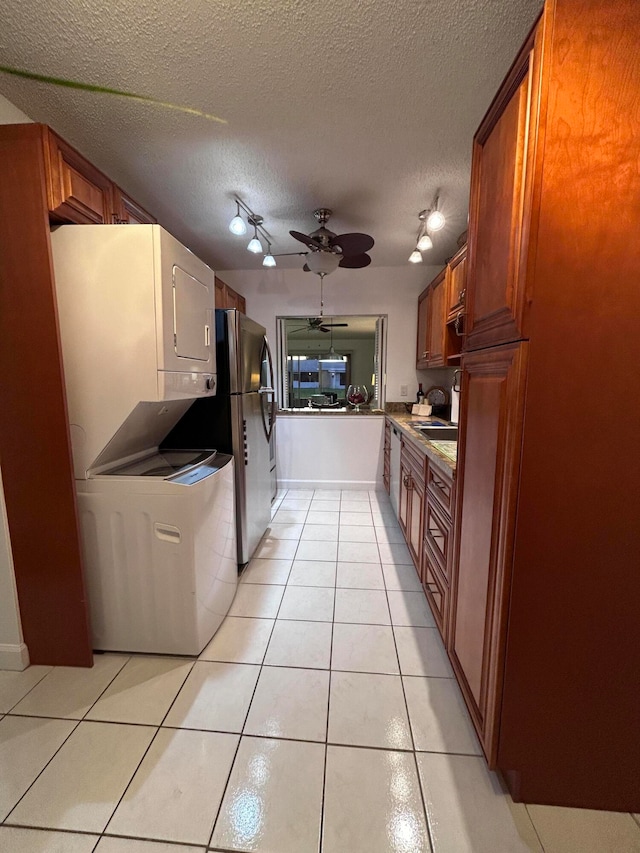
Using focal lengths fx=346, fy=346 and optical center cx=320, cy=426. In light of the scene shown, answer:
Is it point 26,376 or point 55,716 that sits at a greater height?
point 26,376

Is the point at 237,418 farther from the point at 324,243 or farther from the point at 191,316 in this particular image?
the point at 324,243

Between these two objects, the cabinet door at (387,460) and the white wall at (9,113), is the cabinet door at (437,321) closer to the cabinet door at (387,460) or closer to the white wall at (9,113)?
the cabinet door at (387,460)

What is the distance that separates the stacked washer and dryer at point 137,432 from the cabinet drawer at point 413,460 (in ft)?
3.61

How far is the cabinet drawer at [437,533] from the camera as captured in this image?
1.54 meters

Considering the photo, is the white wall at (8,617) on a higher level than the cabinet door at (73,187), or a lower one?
lower

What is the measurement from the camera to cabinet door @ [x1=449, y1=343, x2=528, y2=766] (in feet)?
3.06

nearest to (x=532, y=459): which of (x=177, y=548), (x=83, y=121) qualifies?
(x=177, y=548)

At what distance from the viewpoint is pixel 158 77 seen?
1335 millimetres

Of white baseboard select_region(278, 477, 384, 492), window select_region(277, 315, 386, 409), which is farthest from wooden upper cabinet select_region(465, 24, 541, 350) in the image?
window select_region(277, 315, 386, 409)

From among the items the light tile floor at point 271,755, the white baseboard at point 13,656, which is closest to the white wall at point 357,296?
the light tile floor at point 271,755

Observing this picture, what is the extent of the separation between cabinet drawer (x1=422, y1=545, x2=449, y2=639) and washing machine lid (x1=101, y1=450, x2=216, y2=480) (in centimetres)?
124

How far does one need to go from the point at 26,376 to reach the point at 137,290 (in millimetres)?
535

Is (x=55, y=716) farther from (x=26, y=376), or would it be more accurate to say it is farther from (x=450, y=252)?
(x=450, y=252)

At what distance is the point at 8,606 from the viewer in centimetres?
146
